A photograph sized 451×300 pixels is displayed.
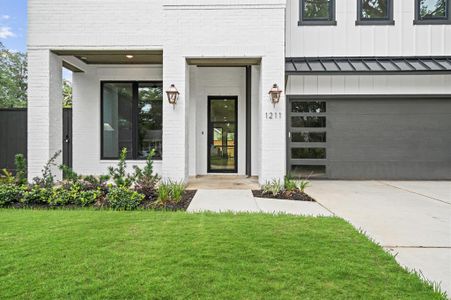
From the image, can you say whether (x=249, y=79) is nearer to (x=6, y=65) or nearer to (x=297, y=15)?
(x=297, y=15)

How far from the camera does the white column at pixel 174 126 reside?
6.78 m

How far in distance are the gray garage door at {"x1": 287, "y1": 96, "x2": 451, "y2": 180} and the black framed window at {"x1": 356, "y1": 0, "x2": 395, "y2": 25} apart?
7.89ft

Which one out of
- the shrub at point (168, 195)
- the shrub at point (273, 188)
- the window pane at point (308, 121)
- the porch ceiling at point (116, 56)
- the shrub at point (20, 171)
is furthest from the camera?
the window pane at point (308, 121)

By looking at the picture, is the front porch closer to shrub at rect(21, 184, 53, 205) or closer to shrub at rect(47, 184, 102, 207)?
shrub at rect(21, 184, 53, 205)

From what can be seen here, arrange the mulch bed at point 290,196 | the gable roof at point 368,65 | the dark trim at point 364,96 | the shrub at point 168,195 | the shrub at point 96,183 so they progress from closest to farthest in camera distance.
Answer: the shrub at point 168,195 < the shrub at point 96,183 < the mulch bed at point 290,196 < the gable roof at point 368,65 < the dark trim at point 364,96

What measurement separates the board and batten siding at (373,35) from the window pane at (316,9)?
0.92 feet

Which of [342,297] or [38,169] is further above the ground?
[38,169]

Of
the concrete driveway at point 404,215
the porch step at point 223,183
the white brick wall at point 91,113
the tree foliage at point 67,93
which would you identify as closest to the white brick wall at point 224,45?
the porch step at point 223,183

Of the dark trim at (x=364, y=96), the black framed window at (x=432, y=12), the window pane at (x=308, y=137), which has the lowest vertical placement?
the window pane at (x=308, y=137)

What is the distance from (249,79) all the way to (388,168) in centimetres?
500

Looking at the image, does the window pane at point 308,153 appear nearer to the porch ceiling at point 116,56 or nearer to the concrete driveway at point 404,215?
the concrete driveway at point 404,215

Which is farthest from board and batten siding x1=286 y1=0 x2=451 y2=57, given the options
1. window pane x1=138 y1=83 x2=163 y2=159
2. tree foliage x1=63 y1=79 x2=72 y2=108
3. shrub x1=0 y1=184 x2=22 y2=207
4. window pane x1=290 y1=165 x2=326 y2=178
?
tree foliage x1=63 y1=79 x2=72 y2=108

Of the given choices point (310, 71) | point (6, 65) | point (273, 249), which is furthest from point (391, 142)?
point (6, 65)

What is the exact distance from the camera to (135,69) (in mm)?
8734
